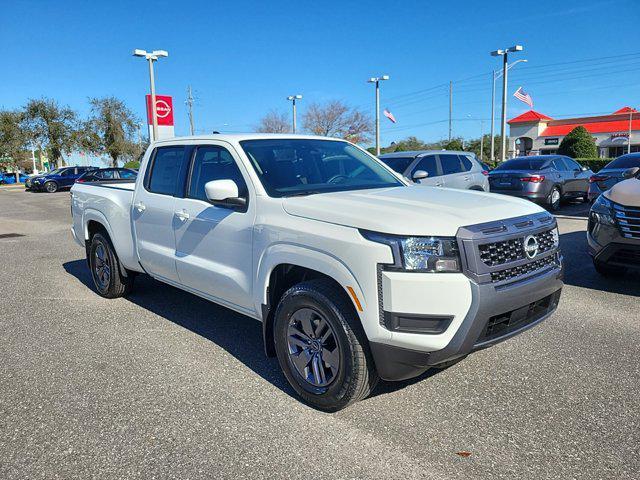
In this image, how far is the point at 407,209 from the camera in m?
3.16

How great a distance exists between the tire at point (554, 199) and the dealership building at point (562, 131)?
37674 millimetres

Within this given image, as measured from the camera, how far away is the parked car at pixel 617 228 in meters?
5.62

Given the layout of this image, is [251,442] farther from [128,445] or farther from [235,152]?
[235,152]

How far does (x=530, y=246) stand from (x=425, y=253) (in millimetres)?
803

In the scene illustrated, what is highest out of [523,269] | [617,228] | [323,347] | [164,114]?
[164,114]

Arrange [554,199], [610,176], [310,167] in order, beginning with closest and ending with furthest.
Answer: [310,167] < [610,176] < [554,199]

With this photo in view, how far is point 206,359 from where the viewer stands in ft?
13.9

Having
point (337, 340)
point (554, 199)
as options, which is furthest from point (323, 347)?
point (554, 199)

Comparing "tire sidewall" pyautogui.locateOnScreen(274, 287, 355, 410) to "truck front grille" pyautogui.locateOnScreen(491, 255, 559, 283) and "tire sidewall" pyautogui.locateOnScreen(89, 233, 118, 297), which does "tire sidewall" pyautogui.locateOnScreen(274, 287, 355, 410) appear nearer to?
"truck front grille" pyautogui.locateOnScreen(491, 255, 559, 283)

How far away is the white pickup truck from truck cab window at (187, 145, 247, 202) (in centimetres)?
1

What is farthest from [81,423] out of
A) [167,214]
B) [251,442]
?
[167,214]

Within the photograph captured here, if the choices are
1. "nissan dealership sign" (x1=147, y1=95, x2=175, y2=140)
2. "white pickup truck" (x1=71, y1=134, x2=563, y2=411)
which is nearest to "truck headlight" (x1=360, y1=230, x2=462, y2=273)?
"white pickup truck" (x1=71, y1=134, x2=563, y2=411)

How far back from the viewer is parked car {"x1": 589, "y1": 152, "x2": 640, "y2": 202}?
1141 cm

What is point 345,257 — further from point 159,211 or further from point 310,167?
point 159,211
